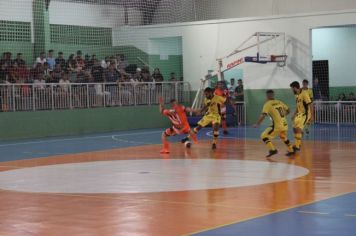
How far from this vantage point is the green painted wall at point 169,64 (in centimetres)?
3769

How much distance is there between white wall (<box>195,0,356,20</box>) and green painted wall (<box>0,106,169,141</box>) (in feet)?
22.1

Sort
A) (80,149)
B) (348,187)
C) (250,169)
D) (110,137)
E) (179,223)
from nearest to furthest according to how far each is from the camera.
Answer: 1. (179,223)
2. (348,187)
3. (250,169)
4. (80,149)
5. (110,137)

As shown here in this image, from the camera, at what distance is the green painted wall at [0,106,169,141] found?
28750 millimetres

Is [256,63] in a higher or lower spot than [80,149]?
higher

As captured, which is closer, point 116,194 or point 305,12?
point 116,194

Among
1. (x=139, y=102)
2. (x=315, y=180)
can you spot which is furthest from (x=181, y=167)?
(x=139, y=102)

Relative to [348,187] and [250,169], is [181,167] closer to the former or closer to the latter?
[250,169]

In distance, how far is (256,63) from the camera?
3488 centimetres

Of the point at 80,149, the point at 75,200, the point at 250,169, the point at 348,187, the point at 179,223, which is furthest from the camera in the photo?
the point at 80,149

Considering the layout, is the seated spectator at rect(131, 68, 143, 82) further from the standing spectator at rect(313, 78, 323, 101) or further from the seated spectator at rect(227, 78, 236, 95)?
the standing spectator at rect(313, 78, 323, 101)

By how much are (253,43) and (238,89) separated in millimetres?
2527

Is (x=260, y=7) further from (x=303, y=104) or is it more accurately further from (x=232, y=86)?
(x=303, y=104)

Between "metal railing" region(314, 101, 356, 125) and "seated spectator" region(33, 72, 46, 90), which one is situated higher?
"seated spectator" region(33, 72, 46, 90)

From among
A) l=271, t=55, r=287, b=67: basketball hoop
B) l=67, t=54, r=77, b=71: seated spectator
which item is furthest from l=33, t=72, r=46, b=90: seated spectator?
l=271, t=55, r=287, b=67: basketball hoop
